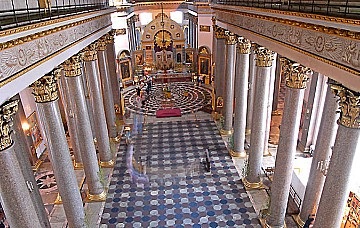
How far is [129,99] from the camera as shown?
20641 mm

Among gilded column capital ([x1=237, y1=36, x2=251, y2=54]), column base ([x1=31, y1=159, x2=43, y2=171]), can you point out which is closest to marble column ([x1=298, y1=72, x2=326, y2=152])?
gilded column capital ([x1=237, y1=36, x2=251, y2=54])

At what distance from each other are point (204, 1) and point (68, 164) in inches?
674

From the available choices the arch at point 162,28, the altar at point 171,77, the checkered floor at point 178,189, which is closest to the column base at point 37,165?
the checkered floor at point 178,189

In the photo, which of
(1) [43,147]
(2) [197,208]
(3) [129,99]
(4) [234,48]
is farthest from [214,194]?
(3) [129,99]

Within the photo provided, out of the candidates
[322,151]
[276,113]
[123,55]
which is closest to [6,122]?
[322,151]

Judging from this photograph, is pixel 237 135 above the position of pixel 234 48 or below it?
below

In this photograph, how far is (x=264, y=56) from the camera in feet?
27.9

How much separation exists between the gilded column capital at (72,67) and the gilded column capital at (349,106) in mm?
6593

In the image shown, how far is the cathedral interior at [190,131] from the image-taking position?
4.99 metres

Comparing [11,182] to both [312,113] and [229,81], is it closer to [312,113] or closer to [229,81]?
[229,81]

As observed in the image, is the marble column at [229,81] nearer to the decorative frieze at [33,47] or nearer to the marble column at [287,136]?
the marble column at [287,136]

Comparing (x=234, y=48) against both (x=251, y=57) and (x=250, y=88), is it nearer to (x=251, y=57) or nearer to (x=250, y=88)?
(x=251, y=57)

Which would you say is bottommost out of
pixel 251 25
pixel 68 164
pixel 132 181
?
pixel 132 181

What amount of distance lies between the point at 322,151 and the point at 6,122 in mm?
7127
